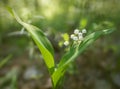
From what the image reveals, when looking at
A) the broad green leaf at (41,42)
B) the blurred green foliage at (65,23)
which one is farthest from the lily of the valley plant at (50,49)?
the blurred green foliage at (65,23)

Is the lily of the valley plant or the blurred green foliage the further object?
the blurred green foliage

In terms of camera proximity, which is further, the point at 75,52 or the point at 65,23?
the point at 65,23

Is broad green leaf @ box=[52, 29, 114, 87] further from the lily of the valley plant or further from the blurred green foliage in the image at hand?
the blurred green foliage

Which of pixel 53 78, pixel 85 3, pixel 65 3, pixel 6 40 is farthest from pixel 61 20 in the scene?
pixel 53 78

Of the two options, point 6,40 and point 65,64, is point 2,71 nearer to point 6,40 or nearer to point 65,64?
point 6,40

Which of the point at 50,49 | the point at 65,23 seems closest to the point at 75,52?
the point at 50,49

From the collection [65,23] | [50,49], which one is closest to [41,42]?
[50,49]

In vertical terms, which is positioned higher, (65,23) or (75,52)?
(75,52)

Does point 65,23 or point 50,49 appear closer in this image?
point 50,49

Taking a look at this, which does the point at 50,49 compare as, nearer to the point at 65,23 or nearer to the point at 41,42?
the point at 41,42

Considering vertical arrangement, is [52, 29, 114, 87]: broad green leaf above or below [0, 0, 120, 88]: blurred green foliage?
above

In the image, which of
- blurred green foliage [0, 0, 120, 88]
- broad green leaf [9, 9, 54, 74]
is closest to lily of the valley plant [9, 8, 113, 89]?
broad green leaf [9, 9, 54, 74]
